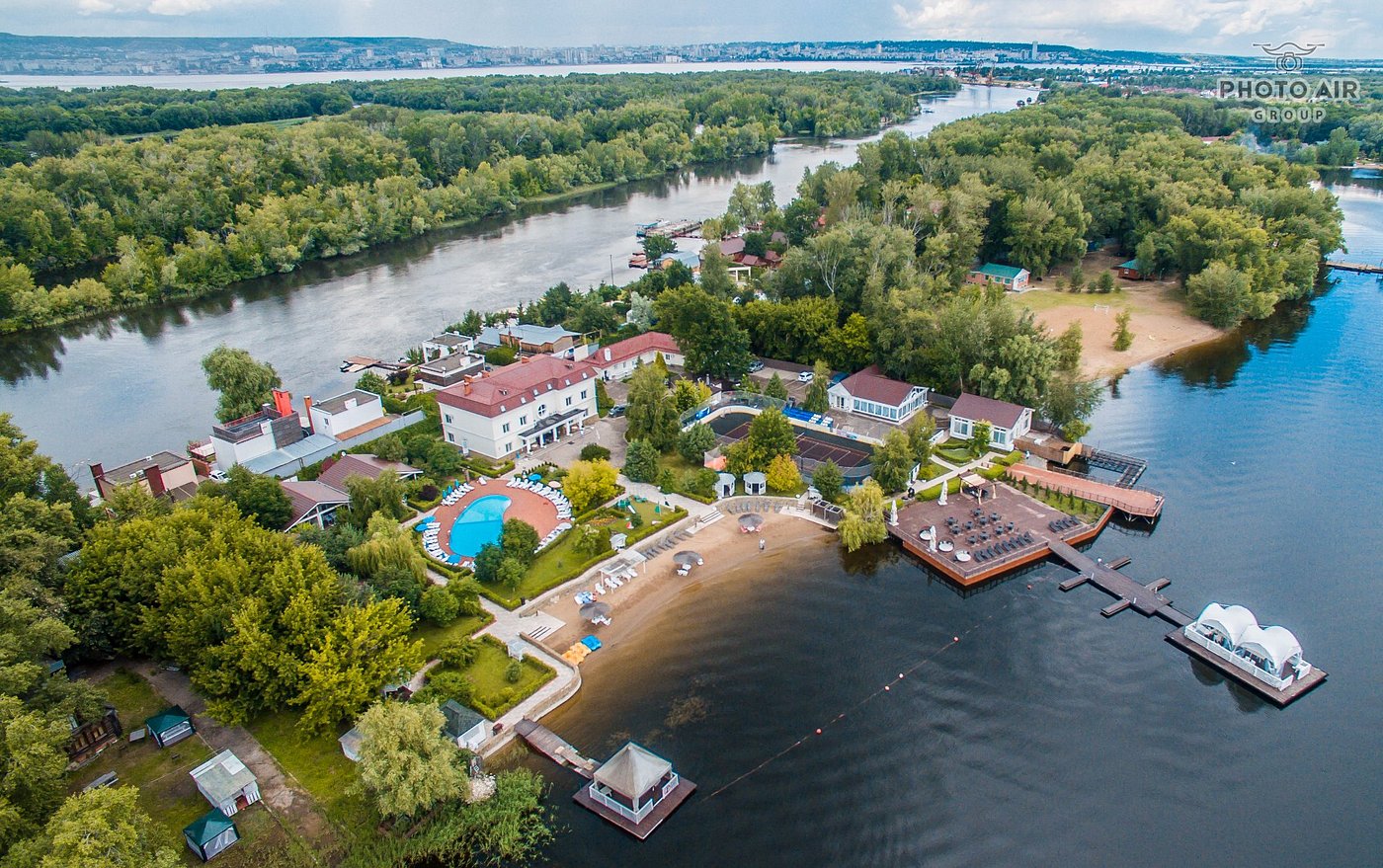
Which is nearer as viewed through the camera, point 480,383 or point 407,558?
point 407,558

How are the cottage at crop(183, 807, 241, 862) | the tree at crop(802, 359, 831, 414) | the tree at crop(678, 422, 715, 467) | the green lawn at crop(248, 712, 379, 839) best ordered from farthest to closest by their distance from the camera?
the tree at crop(802, 359, 831, 414) < the tree at crop(678, 422, 715, 467) < the green lawn at crop(248, 712, 379, 839) < the cottage at crop(183, 807, 241, 862)

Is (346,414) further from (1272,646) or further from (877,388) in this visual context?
(1272,646)

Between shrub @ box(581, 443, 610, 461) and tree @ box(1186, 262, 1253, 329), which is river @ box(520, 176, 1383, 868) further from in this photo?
tree @ box(1186, 262, 1253, 329)

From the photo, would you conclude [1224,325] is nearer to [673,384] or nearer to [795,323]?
[795,323]

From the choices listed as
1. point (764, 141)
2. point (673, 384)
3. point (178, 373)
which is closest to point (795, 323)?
point (673, 384)

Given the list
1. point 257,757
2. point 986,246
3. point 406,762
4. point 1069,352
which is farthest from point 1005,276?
point 257,757

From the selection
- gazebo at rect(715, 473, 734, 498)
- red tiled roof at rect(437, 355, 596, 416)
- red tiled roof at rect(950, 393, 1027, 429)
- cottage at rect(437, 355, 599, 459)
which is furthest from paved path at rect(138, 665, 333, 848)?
red tiled roof at rect(950, 393, 1027, 429)
